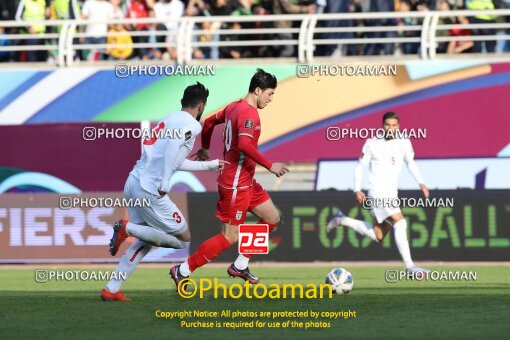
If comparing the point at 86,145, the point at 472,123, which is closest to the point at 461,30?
the point at 472,123

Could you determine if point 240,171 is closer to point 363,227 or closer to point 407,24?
point 363,227

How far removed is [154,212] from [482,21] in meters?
11.5

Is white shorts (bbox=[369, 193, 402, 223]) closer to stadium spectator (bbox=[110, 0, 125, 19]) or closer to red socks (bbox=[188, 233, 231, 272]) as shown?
red socks (bbox=[188, 233, 231, 272])

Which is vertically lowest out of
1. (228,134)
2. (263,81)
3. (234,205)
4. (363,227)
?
(363,227)

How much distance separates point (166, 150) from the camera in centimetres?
1191

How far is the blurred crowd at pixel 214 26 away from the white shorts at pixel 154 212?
9820mm

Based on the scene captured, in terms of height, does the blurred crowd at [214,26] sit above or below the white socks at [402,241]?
above

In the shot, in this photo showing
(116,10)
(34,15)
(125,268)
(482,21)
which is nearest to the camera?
(125,268)

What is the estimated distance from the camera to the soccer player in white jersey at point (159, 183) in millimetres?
11938

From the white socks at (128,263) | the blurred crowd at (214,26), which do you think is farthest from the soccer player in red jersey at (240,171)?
the blurred crowd at (214,26)

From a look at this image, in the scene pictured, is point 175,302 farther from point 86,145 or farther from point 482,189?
point 86,145

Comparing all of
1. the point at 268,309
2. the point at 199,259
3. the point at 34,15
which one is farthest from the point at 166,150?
the point at 34,15

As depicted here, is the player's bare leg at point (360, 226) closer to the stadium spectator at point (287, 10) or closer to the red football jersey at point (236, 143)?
the red football jersey at point (236, 143)

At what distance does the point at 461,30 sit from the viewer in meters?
22.2
